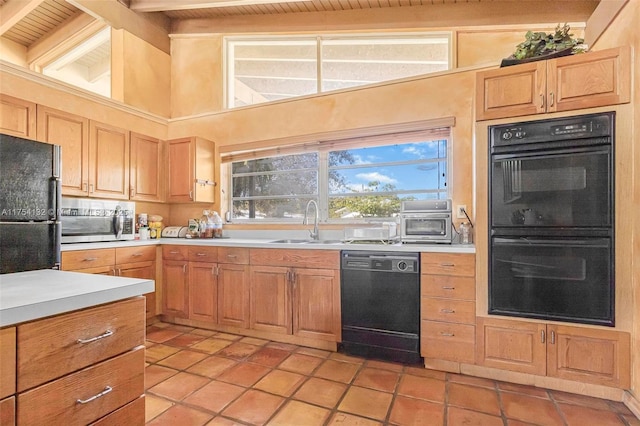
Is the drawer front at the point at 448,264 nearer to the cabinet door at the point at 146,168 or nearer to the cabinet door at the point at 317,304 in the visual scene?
the cabinet door at the point at 317,304

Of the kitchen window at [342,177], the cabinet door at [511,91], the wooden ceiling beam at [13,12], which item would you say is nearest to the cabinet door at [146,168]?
the kitchen window at [342,177]

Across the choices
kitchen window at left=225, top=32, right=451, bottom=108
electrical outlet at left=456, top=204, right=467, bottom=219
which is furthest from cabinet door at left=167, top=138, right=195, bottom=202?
electrical outlet at left=456, top=204, right=467, bottom=219

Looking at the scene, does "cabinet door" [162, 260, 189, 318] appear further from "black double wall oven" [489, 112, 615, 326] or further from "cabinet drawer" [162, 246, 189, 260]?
"black double wall oven" [489, 112, 615, 326]

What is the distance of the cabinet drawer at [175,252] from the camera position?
3264mm

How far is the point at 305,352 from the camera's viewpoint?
263 centimetres

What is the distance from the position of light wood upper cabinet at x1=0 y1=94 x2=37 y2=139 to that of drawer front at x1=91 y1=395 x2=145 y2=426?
2.78 metres

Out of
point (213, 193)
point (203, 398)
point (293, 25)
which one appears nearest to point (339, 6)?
point (293, 25)

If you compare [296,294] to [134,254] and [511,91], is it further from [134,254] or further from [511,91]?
[511,91]

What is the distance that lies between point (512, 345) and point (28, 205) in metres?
2.79

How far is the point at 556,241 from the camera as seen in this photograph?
2.06 m

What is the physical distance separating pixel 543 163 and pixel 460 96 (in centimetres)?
108

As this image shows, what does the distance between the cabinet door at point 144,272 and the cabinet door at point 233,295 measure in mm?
720

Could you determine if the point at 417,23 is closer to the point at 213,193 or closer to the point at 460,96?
the point at 460,96

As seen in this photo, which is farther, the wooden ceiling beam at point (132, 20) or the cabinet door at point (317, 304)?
the wooden ceiling beam at point (132, 20)
